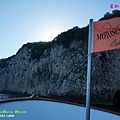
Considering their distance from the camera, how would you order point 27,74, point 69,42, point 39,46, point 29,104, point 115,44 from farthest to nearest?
point 39,46
point 27,74
point 69,42
point 29,104
point 115,44

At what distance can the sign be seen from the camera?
6.57ft

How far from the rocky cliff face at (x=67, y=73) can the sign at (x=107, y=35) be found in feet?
78.3

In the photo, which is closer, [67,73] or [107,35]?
[107,35]

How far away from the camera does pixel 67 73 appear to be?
30078 mm

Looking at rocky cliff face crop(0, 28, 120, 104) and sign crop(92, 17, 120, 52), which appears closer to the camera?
sign crop(92, 17, 120, 52)

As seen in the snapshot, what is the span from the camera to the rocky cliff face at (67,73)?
25.6m

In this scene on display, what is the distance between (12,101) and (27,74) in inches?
1558

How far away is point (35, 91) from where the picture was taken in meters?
38.2

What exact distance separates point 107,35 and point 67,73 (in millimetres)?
28188

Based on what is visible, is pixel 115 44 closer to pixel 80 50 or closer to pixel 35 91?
pixel 80 50

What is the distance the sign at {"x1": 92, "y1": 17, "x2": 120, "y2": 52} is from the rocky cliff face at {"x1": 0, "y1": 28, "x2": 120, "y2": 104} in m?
23.9

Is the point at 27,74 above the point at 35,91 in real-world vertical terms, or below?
above

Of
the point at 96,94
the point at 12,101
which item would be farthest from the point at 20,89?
the point at 12,101

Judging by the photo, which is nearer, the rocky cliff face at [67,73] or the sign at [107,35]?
the sign at [107,35]
